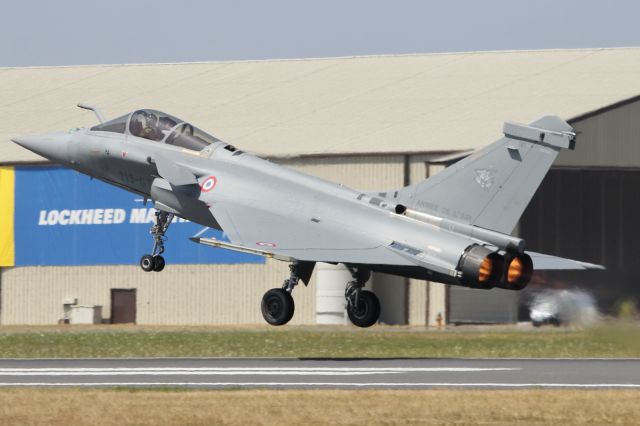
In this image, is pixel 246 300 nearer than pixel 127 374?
No

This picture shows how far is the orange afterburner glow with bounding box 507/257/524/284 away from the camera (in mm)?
24578

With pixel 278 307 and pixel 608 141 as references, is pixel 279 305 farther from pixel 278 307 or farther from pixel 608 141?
pixel 608 141

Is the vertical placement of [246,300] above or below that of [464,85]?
below

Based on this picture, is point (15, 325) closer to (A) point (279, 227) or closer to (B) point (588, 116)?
(B) point (588, 116)

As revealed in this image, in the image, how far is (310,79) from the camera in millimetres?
55344

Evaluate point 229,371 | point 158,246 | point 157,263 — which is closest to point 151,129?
point 158,246

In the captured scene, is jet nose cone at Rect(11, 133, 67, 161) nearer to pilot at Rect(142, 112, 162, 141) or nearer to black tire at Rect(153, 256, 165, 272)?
pilot at Rect(142, 112, 162, 141)

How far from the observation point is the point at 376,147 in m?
Answer: 47.8

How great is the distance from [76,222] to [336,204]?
2762 centimetres

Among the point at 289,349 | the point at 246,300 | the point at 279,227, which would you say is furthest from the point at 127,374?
the point at 246,300

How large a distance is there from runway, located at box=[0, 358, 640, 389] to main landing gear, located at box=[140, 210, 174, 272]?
2.27m

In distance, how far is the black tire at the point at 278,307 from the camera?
26.6 m

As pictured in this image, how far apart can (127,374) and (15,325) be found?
2439 centimetres

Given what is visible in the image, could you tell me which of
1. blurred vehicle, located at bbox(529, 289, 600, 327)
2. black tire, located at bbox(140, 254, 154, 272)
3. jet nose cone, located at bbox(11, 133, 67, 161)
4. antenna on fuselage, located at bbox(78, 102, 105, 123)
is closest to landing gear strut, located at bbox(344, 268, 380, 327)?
black tire, located at bbox(140, 254, 154, 272)
